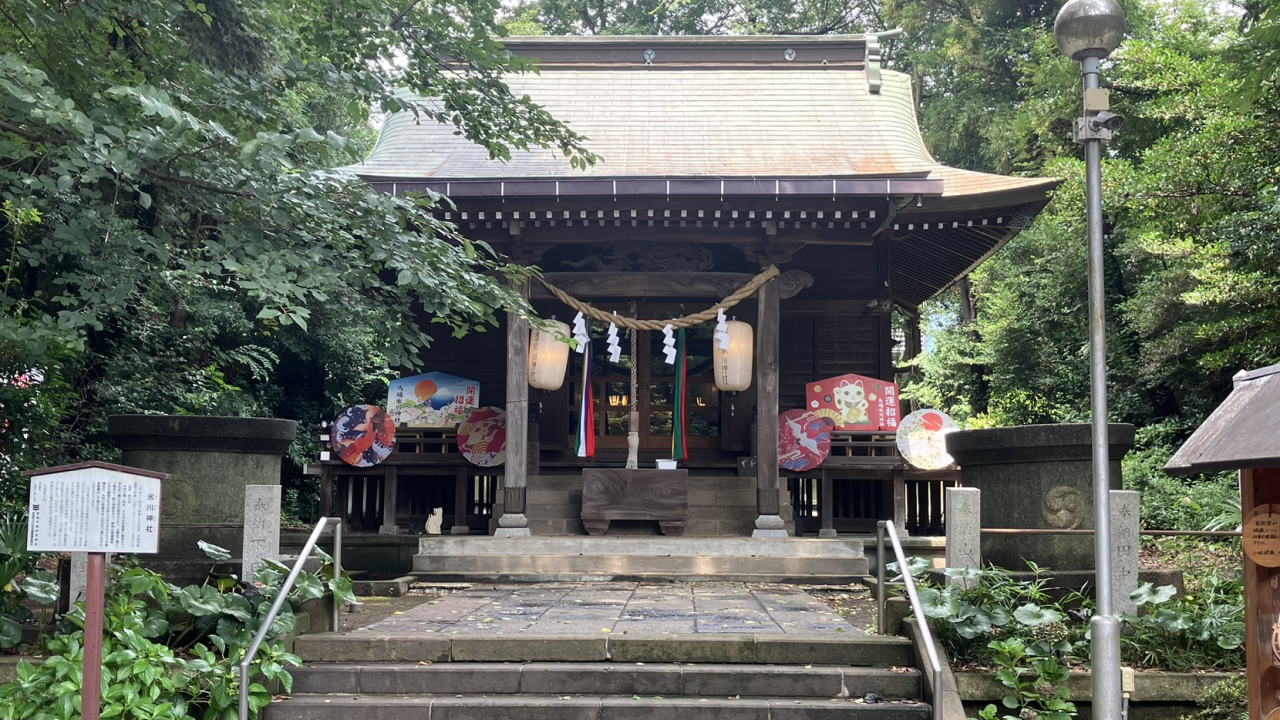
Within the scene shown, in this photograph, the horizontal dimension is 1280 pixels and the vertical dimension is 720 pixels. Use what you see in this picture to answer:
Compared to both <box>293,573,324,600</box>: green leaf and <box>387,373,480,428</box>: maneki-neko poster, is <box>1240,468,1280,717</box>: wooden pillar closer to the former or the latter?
<box>293,573,324,600</box>: green leaf

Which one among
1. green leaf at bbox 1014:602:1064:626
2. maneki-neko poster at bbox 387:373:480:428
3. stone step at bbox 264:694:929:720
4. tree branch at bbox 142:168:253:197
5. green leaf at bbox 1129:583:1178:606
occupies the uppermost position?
tree branch at bbox 142:168:253:197

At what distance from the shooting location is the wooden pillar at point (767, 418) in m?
11.4

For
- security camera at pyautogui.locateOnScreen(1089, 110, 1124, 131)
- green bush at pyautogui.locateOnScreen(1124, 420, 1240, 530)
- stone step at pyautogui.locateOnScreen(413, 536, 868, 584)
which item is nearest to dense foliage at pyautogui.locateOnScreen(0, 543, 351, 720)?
stone step at pyautogui.locateOnScreen(413, 536, 868, 584)

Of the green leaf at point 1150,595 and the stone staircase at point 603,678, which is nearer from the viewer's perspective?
the stone staircase at point 603,678

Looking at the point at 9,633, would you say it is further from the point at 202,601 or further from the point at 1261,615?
the point at 1261,615

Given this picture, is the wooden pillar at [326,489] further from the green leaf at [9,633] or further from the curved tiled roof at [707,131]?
the green leaf at [9,633]

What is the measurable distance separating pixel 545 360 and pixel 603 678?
590cm

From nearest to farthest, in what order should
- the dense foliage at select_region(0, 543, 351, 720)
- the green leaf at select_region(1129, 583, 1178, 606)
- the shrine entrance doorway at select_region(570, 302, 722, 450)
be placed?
the dense foliage at select_region(0, 543, 351, 720) < the green leaf at select_region(1129, 583, 1178, 606) < the shrine entrance doorway at select_region(570, 302, 722, 450)

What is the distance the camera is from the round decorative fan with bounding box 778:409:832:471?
12.0 metres

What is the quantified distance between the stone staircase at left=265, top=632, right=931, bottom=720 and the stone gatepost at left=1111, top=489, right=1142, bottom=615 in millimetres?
1357

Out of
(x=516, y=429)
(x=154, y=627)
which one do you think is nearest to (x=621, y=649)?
(x=154, y=627)

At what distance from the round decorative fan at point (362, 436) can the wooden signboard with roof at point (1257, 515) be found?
29.7ft

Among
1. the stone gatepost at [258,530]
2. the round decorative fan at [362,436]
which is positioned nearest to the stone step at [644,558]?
the round decorative fan at [362,436]

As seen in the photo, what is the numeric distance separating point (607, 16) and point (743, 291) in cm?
2007
